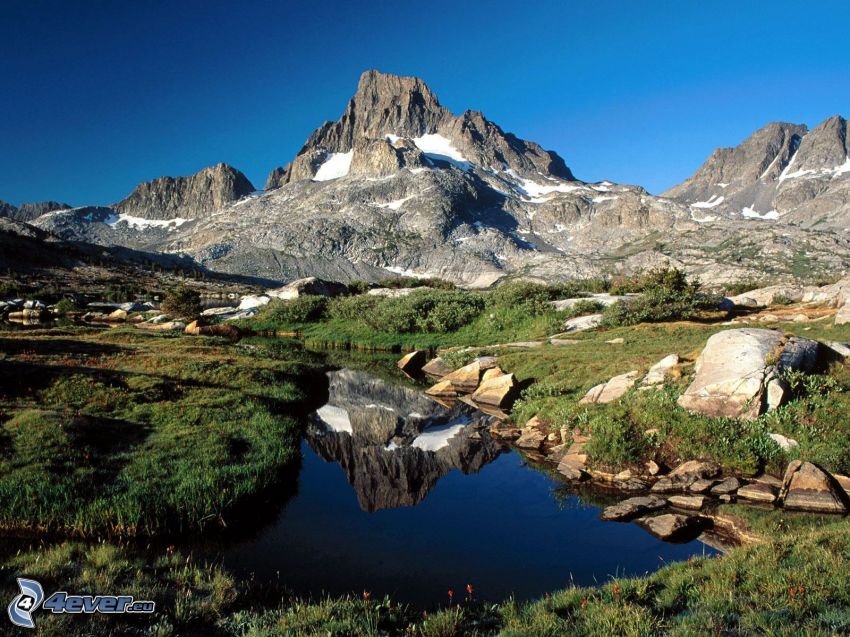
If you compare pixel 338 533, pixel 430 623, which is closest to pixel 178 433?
pixel 338 533

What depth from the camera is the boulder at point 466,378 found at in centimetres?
3253

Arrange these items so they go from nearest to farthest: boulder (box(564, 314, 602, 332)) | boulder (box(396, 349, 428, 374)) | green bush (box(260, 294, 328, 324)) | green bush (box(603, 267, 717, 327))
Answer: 1. boulder (box(396, 349, 428, 374))
2. green bush (box(603, 267, 717, 327))
3. boulder (box(564, 314, 602, 332))
4. green bush (box(260, 294, 328, 324))

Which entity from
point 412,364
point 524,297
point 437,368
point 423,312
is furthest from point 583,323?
point 423,312

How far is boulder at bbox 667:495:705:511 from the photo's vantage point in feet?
47.7

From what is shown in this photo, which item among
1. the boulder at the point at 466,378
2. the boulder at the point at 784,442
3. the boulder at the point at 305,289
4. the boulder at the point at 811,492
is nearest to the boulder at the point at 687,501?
the boulder at the point at 811,492

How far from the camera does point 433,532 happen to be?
13938mm

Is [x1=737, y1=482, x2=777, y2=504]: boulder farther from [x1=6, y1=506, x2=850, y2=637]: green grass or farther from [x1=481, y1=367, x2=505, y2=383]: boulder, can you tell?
[x1=481, y1=367, x2=505, y2=383]: boulder

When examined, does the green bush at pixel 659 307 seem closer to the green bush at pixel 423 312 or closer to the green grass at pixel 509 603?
the green bush at pixel 423 312

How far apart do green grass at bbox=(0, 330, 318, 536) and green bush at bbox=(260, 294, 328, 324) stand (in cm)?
3890

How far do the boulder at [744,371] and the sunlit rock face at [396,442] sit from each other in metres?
8.97

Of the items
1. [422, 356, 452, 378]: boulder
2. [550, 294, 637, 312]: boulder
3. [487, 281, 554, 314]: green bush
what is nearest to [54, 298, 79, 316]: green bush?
[422, 356, 452, 378]: boulder

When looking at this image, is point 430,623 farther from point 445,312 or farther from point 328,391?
point 445,312

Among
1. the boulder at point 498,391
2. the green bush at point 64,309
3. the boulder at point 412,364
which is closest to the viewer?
the boulder at point 498,391

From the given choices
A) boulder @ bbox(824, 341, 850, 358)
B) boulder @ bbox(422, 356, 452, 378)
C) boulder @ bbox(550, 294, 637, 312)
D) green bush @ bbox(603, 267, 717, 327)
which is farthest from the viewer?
boulder @ bbox(550, 294, 637, 312)
